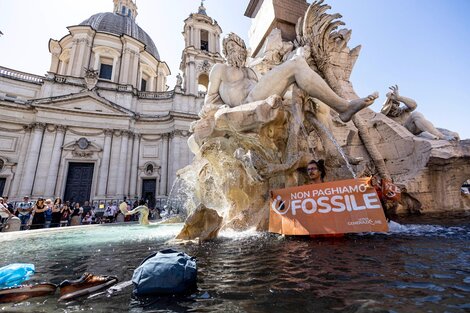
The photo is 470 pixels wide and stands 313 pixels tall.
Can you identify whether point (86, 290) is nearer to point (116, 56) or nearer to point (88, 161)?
point (88, 161)

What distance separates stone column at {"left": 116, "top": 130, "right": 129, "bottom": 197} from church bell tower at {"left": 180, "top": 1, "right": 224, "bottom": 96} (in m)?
8.67

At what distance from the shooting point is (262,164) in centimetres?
376

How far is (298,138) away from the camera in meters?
4.05

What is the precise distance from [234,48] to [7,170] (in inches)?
1024

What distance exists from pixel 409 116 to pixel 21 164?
28644 mm

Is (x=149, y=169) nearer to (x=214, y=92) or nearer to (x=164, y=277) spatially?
(x=214, y=92)

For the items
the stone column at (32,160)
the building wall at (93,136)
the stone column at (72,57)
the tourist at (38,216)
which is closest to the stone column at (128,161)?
the building wall at (93,136)

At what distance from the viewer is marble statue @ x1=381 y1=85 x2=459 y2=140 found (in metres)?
5.55

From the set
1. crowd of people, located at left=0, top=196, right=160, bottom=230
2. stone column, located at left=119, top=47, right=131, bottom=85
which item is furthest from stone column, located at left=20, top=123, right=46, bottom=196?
stone column, located at left=119, top=47, right=131, bottom=85

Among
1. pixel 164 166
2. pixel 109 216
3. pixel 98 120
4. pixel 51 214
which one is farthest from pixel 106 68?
pixel 51 214

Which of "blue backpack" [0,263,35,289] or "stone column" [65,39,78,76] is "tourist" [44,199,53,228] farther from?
"stone column" [65,39,78,76]

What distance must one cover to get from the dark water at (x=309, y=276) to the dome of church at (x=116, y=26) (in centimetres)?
3637

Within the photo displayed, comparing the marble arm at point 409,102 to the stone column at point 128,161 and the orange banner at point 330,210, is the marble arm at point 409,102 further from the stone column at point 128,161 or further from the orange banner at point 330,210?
the stone column at point 128,161

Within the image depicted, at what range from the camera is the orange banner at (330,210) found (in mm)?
2711
